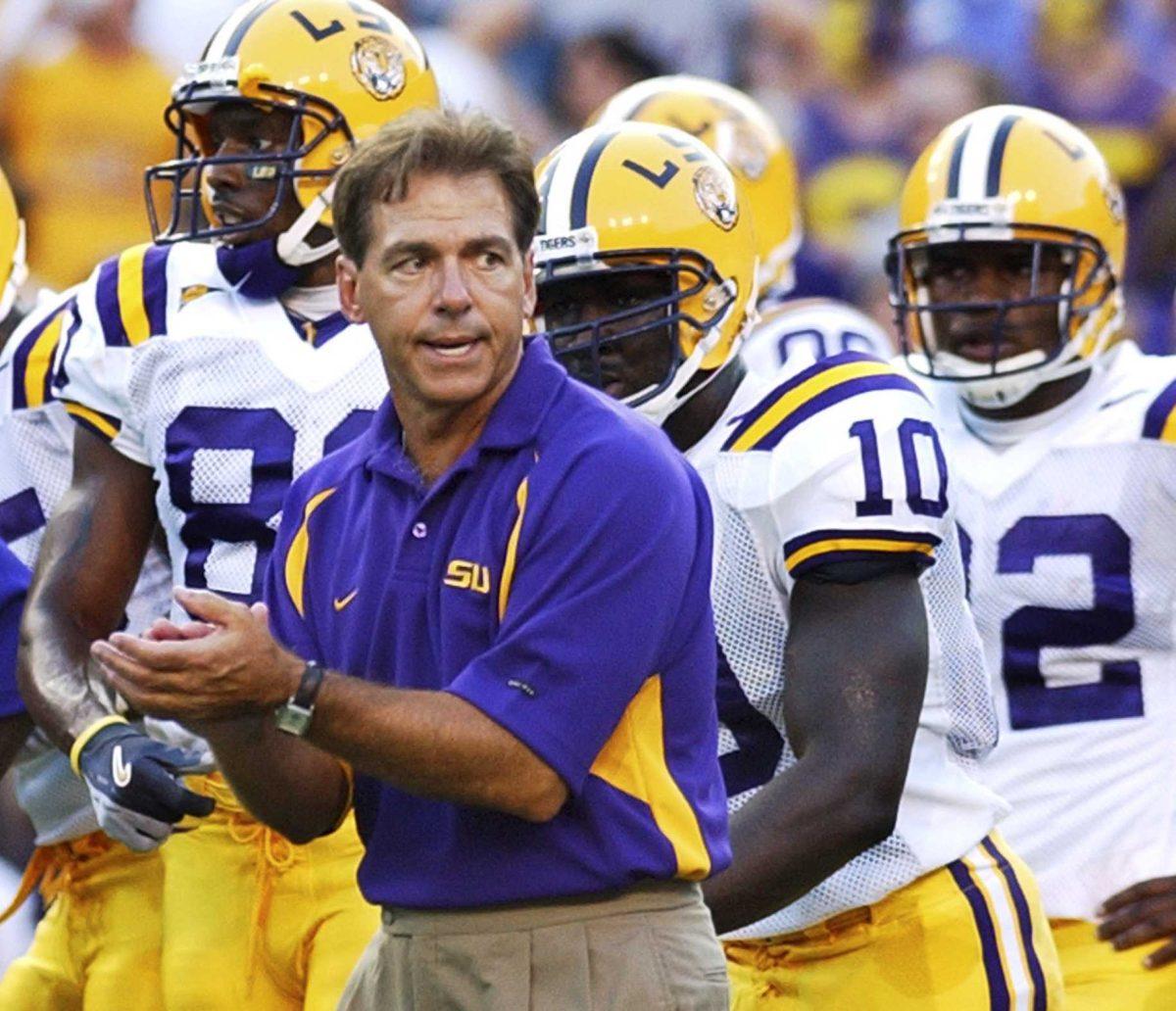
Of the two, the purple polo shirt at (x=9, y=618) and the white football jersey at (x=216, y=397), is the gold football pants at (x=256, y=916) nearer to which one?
the white football jersey at (x=216, y=397)

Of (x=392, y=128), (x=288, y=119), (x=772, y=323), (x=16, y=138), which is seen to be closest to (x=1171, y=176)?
(x=772, y=323)

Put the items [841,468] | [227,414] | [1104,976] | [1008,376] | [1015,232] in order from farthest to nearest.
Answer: [1015,232] → [1008,376] → [1104,976] → [227,414] → [841,468]

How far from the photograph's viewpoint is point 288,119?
4.43 metres

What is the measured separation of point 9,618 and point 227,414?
0.47m

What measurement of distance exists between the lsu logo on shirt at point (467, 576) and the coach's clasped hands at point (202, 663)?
0.27 meters

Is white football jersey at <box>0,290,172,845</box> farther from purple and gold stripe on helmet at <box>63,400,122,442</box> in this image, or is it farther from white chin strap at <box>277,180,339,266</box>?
white chin strap at <box>277,180,339,266</box>

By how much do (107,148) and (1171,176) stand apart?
331 centimetres

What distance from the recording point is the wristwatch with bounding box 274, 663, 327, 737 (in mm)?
2721

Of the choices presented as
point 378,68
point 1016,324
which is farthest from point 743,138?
point 378,68

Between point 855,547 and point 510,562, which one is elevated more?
point 510,562

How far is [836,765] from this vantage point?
3.55 metres

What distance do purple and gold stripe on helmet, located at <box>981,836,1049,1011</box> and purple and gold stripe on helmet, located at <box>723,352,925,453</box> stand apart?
2.11 ft

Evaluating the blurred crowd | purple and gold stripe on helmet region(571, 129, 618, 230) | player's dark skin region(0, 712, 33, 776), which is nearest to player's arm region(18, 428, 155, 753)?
player's dark skin region(0, 712, 33, 776)

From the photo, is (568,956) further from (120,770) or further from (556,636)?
(120,770)
